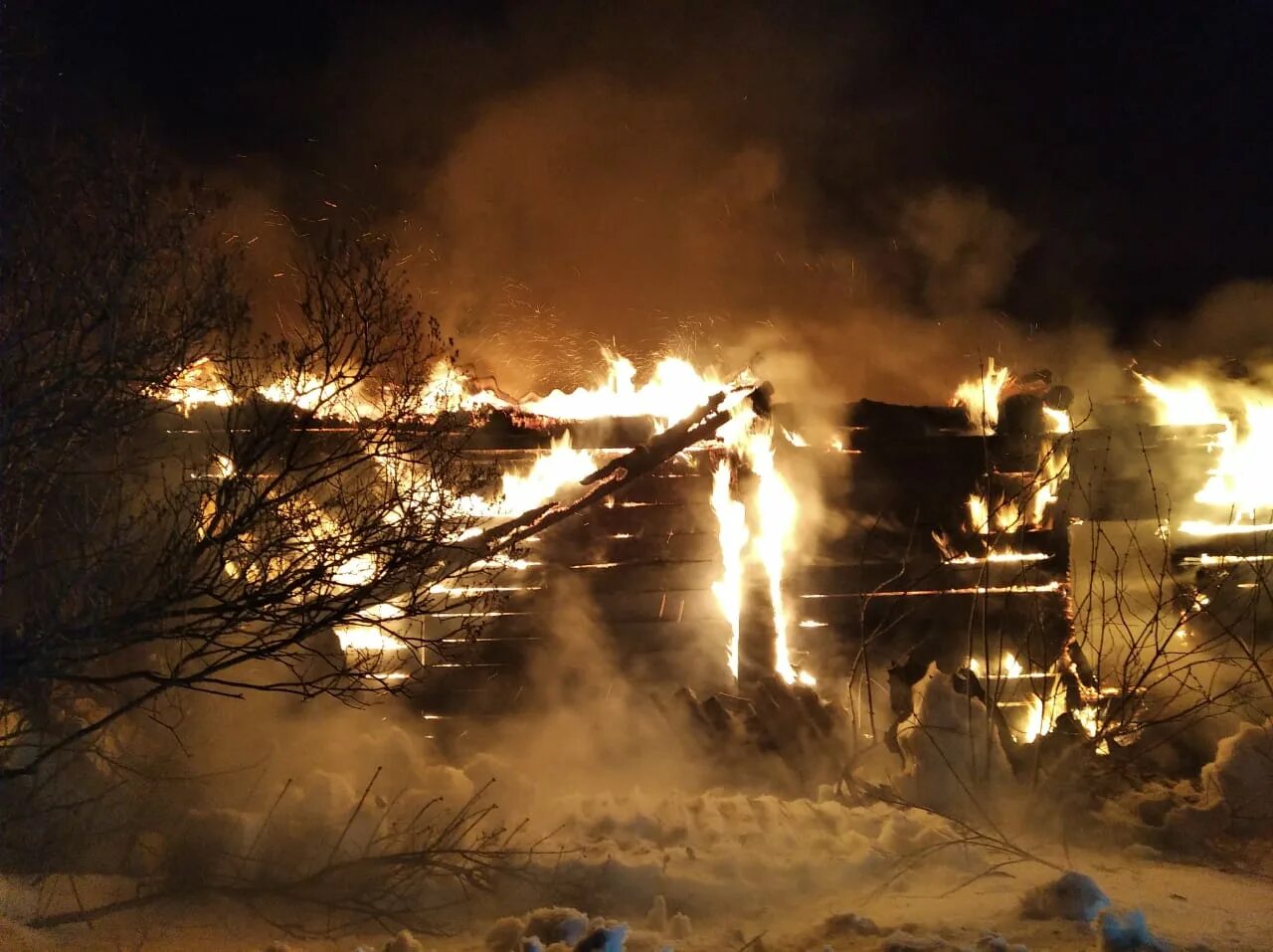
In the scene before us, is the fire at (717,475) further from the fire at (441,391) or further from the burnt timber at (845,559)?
the fire at (441,391)

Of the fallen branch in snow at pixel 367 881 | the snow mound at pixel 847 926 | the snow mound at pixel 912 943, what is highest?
the snow mound at pixel 912 943

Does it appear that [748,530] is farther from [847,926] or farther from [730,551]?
[847,926]

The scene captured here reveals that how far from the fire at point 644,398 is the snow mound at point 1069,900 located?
4.95 meters

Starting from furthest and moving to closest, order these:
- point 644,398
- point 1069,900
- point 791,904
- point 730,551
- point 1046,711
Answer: point 644,398 → point 730,551 → point 1046,711 → point 791,904 → point 1069,900

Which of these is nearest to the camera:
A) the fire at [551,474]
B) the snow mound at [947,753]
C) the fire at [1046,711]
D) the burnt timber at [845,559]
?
the snow mound at [947,753]

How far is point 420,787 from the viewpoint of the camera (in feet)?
24.1

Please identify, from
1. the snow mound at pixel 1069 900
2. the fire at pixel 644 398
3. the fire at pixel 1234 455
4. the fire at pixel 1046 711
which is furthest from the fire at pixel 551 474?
the fire at pixel 1234 455

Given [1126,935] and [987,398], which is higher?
[987,398]

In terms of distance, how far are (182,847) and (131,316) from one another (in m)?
3.66

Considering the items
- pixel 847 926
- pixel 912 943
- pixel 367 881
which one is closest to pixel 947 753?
pixel 847 926

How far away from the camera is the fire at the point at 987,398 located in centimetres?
929

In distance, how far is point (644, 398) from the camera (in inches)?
360

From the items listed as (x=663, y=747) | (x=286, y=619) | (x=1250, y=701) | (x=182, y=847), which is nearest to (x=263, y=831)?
(x=182, y=847)

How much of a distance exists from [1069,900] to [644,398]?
18.2 ft
